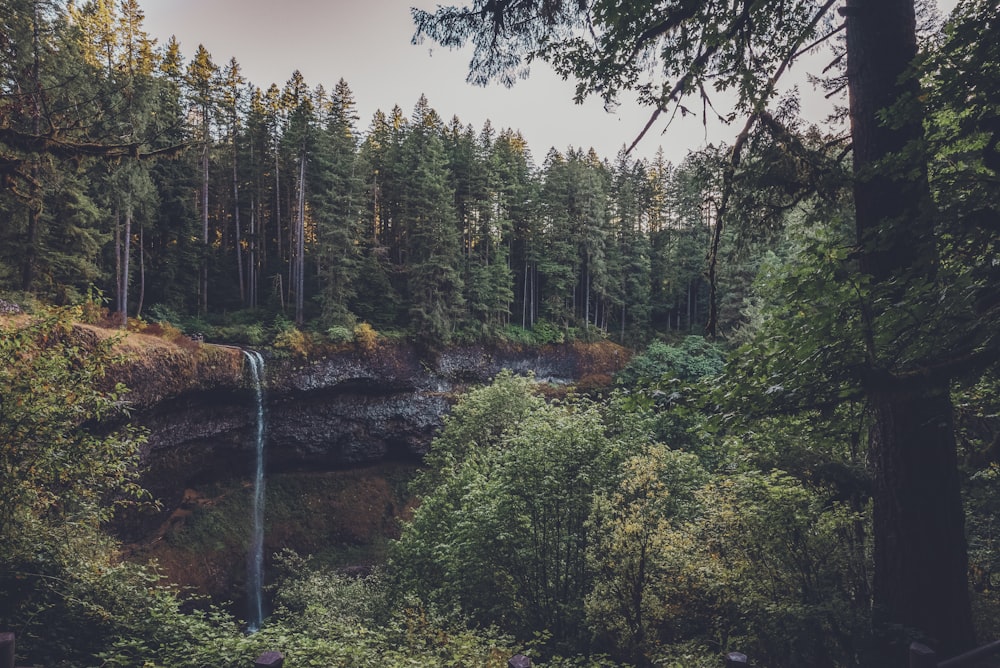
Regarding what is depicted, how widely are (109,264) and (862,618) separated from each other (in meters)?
31.3

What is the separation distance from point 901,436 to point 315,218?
29692 millimetres

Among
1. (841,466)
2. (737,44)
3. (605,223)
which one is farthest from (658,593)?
(605,223)

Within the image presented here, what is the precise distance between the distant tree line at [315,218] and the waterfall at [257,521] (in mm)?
4455

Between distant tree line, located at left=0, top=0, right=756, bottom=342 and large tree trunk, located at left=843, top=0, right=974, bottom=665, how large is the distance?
16192 mm

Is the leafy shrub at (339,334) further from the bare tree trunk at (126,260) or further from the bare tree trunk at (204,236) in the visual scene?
the bare tree trunk at (204,236)

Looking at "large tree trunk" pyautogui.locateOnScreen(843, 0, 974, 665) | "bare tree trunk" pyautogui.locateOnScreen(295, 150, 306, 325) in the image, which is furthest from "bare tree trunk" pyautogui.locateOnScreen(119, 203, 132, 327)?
"large tree trunk" pyautogui.locateOnScreen(843, 0, 974, 665)

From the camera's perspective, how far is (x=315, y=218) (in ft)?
94.6

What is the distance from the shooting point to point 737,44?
4074 mm

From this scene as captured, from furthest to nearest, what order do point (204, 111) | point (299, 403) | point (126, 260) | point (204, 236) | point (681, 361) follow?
point (204, 111)
point (204, 236)
point (681, 361)
point (299, 403)
point (126, 260)

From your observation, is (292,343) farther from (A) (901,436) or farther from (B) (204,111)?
(A) (901,436)

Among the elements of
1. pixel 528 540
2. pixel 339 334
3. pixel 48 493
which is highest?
pixel 339 334

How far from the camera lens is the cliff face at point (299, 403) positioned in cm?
1955

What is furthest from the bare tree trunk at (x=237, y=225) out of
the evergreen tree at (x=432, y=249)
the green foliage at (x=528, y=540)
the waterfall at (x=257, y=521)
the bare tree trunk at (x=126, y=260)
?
the green foliage at (x=528, y=540)

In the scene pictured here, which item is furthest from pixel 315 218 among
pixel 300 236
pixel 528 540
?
pixel 528 540
